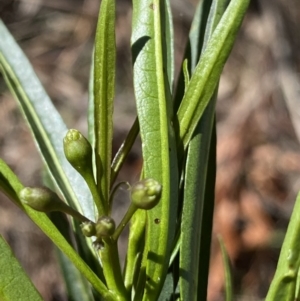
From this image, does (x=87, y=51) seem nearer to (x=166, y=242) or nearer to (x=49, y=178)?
(x=49, y=178)

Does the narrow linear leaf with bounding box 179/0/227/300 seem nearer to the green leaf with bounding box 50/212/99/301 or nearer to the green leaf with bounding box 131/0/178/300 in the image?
the green leaf with bounding box 131/0/178/300

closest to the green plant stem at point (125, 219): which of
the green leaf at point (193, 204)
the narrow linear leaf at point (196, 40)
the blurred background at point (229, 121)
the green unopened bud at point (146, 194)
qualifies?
the green unopened bud at point (146, 194)

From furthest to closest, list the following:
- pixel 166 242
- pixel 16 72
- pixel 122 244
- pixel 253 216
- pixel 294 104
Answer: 1. pixel 294 104
2. pixel 253 216
3. pixel 122 244
4. pixel 16 72
5. pixel 166 242

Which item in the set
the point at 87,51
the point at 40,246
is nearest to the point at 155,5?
the point at 40,246

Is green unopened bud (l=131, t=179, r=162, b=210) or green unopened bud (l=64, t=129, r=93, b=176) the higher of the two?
green unopened bud (l=64, t=129, r=93, b=176)

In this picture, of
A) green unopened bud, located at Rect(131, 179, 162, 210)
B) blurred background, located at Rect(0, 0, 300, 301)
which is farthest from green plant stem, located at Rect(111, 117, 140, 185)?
blurred background, located at Rect(0, 0, 300, 301)
